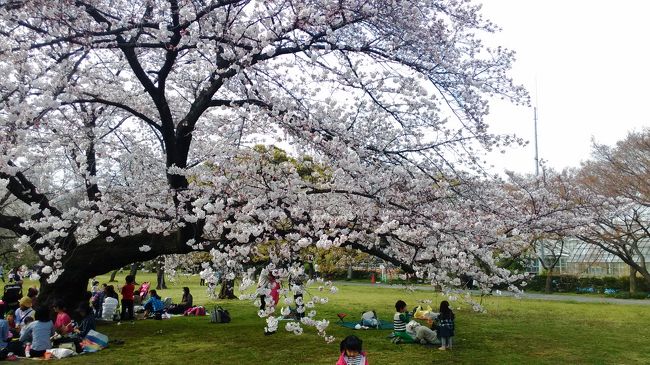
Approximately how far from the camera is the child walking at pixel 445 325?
1004 cm

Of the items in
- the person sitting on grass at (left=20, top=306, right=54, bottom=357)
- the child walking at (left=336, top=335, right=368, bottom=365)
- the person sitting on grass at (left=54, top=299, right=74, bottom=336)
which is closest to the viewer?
the child walking at (left=336, top=335, right=368, bottom=365)

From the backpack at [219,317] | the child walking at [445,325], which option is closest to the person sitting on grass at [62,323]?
the backpack at [219,317]

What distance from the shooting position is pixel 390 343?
1098 cm

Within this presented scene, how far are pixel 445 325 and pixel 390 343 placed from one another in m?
1.34

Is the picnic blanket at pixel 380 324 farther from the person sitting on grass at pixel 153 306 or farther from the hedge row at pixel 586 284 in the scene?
the hedge row at pixel 586 284

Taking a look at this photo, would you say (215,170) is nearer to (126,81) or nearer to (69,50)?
(69,50)

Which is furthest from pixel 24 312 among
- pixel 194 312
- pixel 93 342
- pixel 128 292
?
pixel 194 312

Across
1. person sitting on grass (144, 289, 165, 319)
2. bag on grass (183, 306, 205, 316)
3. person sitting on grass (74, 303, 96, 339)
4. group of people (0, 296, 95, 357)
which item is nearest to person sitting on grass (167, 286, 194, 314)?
bag on grass (183, 306, 205, 316)

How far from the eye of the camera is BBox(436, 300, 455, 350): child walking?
1004 centimetres

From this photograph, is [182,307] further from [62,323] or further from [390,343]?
[390,343]

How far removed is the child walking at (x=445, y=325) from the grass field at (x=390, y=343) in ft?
0.75

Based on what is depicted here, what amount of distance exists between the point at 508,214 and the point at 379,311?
1064cm

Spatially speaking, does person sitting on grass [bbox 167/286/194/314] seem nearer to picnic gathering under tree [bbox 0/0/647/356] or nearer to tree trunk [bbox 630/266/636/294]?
picnic gathering under tree [bbox 0/0/647/356]

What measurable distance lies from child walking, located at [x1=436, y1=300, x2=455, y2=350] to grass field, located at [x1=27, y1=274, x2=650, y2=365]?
227mm
